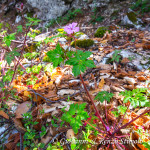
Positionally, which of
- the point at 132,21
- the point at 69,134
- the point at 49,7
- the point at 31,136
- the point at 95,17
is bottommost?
the point at 69,134

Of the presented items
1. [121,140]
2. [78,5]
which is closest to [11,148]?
[121,140]

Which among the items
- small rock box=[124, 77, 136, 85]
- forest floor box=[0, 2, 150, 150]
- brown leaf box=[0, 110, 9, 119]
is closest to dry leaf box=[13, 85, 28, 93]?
forest floor box=[0, 2, 150, 150]

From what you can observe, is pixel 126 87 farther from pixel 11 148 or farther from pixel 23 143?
pixel 11 148

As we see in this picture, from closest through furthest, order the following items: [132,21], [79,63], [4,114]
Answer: [79,63] → [4,114] → [132,21]

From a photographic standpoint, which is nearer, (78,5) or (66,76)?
(66,76)

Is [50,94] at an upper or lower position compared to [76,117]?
lower

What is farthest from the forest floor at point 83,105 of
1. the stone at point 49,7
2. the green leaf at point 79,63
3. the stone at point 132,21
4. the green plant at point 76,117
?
the stone at point 49,7

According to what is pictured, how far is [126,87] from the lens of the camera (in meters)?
1.85

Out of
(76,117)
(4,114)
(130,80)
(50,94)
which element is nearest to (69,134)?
(76,117)

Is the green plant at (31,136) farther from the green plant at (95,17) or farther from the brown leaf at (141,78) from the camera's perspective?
the green plant at (95,17)

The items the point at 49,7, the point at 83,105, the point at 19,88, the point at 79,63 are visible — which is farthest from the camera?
the point at 49,7

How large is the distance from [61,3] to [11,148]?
871cm

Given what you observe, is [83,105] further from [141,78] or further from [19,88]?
[19,88]

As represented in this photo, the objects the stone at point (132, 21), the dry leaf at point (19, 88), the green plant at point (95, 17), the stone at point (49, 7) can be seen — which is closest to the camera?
the dry leaf at point (19, 88)
